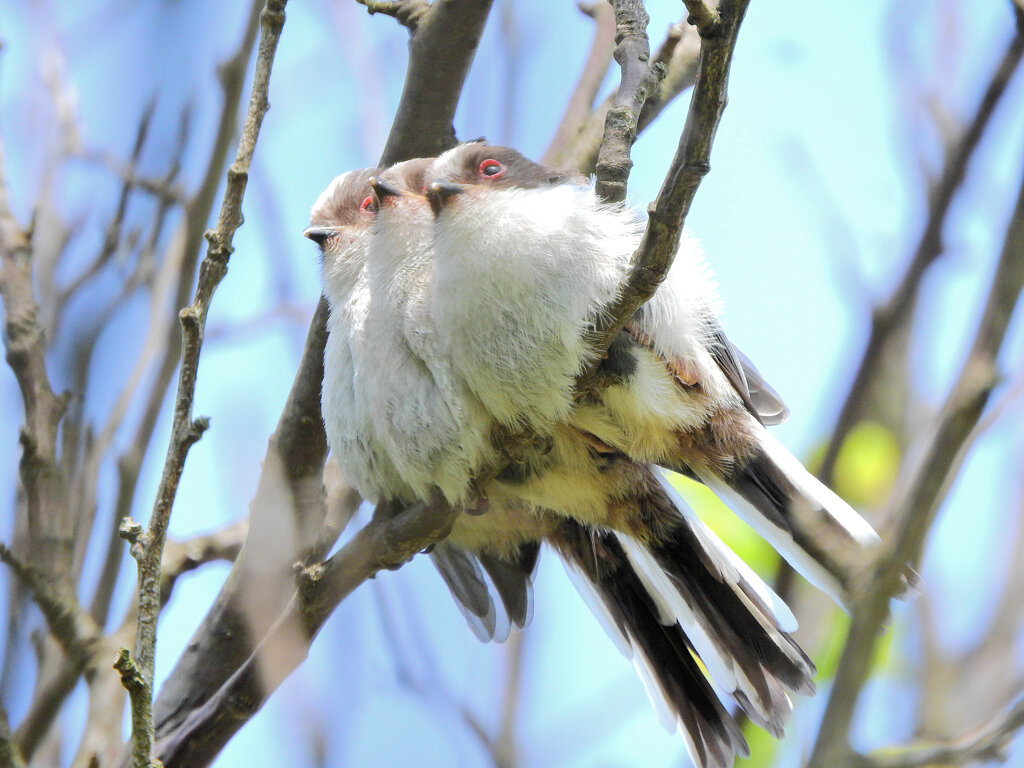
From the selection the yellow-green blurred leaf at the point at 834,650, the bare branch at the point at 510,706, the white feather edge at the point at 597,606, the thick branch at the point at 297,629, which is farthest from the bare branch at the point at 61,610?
the yellow-green blurred leaf at the point at 834,650

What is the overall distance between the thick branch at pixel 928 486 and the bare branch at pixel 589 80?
9.45 ft

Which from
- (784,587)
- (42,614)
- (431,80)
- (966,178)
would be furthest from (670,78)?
(42,614)

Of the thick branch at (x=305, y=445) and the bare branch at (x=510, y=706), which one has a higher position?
the thick branch at (x=305, y=445)

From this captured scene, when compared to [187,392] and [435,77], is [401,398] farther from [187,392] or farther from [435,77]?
[435,77]

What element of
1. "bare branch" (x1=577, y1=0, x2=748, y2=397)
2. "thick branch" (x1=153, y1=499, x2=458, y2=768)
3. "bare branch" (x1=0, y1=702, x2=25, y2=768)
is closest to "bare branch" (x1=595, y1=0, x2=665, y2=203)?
"bare branch" (x1=577, y1=0, x2=748, y2=397)

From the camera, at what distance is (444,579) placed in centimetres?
372

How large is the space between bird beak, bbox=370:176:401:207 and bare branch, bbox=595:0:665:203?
834 mm

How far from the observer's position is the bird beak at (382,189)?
3180 millimetres

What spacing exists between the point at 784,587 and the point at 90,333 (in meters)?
2.08

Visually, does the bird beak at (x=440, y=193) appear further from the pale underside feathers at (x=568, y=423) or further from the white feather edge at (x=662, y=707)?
the white feather edge at (x=662, y=707)

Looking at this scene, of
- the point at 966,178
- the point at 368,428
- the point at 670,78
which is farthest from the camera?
the point at 670,78

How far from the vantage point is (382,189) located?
10.5 ft

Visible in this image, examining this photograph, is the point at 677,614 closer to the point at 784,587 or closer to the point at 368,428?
the point at 784,587

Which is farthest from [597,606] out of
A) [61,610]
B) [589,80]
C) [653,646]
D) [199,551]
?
[589,80]
